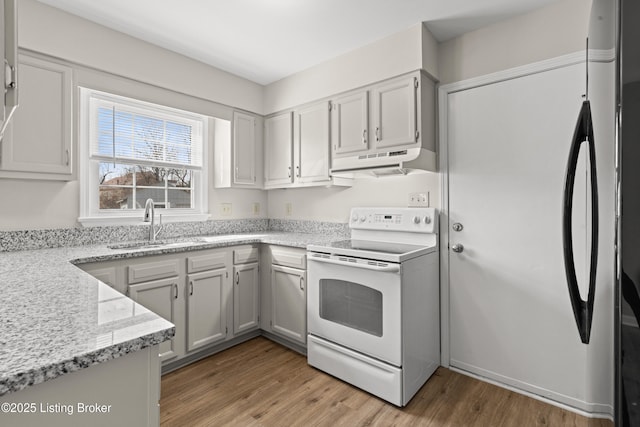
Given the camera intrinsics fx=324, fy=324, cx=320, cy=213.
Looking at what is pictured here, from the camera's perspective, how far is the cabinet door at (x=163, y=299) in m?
2.18

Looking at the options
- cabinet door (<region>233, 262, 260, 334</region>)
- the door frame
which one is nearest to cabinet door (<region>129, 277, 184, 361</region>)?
cabinet door (<region>233, 262, 260, 334</region>)

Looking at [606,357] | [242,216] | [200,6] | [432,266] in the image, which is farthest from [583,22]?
[242,216]

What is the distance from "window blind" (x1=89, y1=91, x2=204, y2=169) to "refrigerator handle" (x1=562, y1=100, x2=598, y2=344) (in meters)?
2.87

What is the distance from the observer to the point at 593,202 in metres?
0.63

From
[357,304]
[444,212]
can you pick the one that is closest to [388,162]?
[444,212]

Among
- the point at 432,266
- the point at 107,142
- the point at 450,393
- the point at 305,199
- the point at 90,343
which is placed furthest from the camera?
the point at 305,199

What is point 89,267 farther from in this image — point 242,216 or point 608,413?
point 608,413

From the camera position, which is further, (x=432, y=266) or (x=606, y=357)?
(x=432, y=266)

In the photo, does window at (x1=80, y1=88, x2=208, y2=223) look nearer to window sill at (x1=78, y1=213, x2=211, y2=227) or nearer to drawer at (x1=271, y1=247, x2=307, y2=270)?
window sill at (x1=78, y1=213, x2=211, y2=227)

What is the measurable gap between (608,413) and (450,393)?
72.3 inches

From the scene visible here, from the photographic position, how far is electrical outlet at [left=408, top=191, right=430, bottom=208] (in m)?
2.53

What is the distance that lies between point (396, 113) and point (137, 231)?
230cm

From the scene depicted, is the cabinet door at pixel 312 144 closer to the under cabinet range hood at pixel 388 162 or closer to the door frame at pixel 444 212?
the under cabinet range hood at pixel 388 162

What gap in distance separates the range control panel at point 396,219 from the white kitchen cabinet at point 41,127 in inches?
84.5
